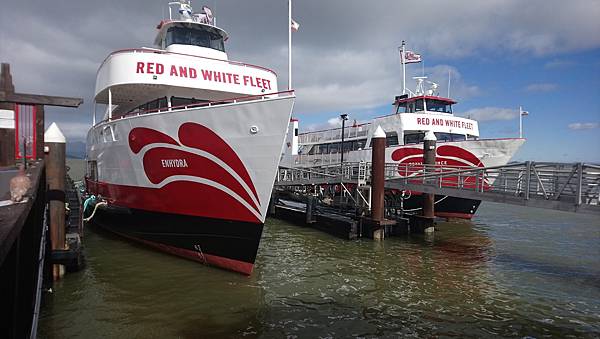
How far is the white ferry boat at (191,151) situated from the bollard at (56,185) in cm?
174

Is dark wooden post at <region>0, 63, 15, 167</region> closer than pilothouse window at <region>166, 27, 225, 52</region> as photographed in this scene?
Yes

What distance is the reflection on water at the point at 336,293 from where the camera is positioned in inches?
264

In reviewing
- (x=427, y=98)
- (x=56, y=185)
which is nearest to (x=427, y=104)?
(x=427, y=98)

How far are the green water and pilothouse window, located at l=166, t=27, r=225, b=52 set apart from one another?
698cm

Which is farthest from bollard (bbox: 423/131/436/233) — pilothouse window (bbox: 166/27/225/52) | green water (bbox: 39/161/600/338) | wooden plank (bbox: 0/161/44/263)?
wooden plank (bbox: 0/161/44/263)

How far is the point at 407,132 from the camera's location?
2083cm

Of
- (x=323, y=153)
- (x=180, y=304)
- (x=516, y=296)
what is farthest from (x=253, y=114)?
(x=323, y=153)

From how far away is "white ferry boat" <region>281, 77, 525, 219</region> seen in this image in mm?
18000

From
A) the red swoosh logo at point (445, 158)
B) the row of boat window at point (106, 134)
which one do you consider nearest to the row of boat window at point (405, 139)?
the red swoosh logo at point (445, 158)

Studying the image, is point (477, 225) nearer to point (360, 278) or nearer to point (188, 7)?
point (360, 278)

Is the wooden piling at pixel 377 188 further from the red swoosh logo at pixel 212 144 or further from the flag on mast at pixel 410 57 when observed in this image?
the flag on mast at pixel 410 57

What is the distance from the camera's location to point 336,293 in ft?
27.5

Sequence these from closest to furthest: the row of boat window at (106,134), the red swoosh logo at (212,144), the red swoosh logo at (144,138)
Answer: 1. the red swoosh logo at (212,144)
2. the red swoosh logo at (144,138)
3. the row of boat window at (106,134)

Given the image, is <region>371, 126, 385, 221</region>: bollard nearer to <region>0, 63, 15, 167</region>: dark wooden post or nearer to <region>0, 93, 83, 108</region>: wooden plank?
<region>0, 93, 83, 108</region>: wooden plank
